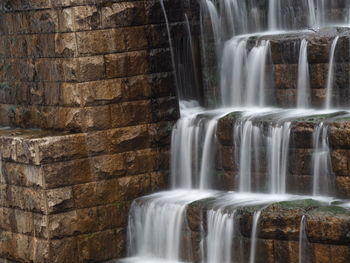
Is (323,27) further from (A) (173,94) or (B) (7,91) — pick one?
(B) (7,91)

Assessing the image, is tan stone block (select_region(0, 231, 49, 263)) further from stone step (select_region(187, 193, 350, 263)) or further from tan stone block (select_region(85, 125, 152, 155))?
stone step (select_region(187, 193, 350, 263))

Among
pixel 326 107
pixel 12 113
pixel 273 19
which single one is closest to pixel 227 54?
pixel 273 19

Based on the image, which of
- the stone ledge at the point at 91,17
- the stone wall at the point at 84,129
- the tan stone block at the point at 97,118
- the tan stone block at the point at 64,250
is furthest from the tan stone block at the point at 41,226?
the stone ledge at the point at 91,17

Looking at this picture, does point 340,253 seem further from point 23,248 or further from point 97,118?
point 23,248

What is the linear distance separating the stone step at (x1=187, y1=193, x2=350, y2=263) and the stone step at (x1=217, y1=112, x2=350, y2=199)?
51cm

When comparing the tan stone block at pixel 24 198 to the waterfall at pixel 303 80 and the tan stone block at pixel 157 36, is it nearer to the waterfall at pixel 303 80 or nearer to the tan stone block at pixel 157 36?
the tan stone block at pixel 157 36

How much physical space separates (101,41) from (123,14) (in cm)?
60

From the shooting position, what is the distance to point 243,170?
17.6m

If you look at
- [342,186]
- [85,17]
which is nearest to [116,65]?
[85,17]

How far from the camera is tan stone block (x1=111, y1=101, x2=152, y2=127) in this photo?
18.4 meters

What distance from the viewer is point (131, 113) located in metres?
18.5

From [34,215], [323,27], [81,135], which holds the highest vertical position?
[323,27]

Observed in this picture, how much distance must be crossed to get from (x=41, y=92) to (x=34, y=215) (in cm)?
210

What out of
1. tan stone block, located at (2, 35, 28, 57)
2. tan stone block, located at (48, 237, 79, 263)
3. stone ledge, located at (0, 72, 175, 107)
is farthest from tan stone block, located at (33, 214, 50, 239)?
tan stone block, located at (2, 35, 28, 57)
